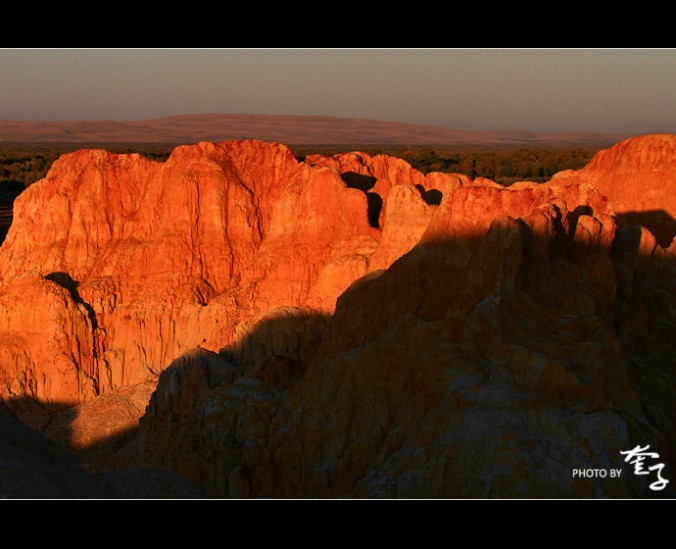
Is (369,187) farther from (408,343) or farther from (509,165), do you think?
(509,165)

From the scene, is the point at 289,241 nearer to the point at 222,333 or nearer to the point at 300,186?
the point at 300,186

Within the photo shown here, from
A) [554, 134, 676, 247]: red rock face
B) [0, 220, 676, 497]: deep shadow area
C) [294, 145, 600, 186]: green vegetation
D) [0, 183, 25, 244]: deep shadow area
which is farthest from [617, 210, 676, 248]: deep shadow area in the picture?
[0, 183, 25, 244]: deep shadow area

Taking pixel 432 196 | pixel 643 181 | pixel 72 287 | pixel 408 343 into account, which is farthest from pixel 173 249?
pixel 408 343

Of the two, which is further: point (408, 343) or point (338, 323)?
point (338, 323)

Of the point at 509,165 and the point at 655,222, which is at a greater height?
the point at 655,222
